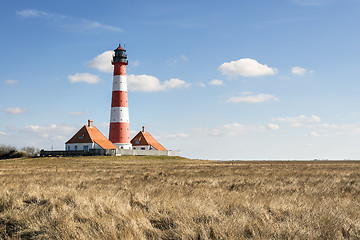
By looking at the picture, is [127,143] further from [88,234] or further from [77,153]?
[88,234]

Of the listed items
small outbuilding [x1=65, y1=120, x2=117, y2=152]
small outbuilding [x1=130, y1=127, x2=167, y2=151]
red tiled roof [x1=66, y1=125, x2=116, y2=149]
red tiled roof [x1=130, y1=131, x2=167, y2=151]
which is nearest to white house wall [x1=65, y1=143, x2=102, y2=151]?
small outbuilding [x1=65, y1=120, x2=117, y2=152]

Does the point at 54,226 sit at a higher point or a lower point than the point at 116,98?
lower

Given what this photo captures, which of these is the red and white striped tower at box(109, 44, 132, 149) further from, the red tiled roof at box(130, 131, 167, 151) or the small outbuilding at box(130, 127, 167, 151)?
the red tiled roof at box(130, 131, 167, 151)

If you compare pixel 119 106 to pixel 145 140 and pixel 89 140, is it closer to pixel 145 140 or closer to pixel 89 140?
pixel 89 140

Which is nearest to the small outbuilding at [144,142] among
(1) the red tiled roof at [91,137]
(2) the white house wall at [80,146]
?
(1) the red tiled roof at [91,137]

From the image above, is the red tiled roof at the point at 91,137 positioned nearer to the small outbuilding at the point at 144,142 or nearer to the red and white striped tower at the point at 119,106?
the red and white striped tower at the point at 119,106

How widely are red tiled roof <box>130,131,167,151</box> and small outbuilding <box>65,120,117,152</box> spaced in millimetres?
12104

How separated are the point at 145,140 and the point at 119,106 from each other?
19.8 meters

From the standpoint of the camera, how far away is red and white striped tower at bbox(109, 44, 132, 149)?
207 ft

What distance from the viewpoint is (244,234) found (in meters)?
6.77

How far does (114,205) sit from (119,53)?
194ft

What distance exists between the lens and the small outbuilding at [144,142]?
8062 centimetres

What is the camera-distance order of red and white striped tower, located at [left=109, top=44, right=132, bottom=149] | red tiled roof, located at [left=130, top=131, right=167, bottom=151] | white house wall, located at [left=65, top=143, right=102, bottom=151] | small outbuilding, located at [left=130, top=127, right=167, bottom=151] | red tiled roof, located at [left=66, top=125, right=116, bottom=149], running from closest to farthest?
red and white striped tower, located at [left=109, top=44, right=132, bottom=149] < red tiled roof, located at [left=66, top=125, right=116, bottom=149] < white house wall, located at [left=65, top=143, right=102, bottom=151] < small outbuilding, located at [left=130, top=127, right=167, bottom=151] < red tiled roof, located at [left=130, top=131, right=167, bottom=151]

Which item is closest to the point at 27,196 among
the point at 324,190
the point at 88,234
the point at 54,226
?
the point at 54,226
